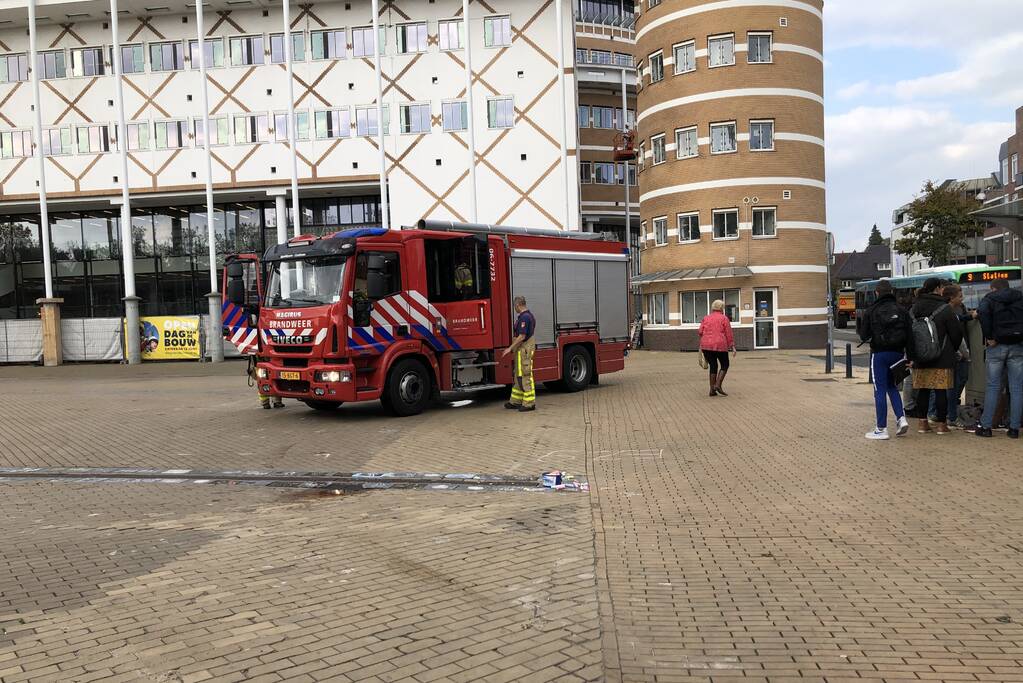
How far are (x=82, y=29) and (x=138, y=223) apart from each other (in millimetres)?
9043

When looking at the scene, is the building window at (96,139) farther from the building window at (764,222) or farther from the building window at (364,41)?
the building window at (764,222)

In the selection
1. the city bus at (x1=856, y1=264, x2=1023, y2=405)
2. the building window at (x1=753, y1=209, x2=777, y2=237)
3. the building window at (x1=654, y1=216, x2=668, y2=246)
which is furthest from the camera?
the building window at (x1=654, y1=216, x2=668, y2=246)

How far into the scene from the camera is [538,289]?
1538cm

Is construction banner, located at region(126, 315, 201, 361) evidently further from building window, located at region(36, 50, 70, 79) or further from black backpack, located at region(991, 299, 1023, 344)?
black backpack, located at region(991, 299, 1023, 344)

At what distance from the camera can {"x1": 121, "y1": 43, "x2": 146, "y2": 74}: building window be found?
118 feet

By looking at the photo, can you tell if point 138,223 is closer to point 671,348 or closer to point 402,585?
point 671,348

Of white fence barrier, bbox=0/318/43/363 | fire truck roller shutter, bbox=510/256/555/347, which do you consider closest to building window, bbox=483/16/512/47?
fire truck roller shutter, bbox=510/256/555/347

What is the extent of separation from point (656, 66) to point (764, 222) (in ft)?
26.9

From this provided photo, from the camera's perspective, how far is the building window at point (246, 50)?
35312 mm

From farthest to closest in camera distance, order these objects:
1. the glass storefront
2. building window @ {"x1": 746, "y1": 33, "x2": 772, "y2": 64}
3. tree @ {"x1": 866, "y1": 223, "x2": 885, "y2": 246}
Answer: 1. tree @ {"x1": 866, "y1": 223, "x2": 885, "y2": 246}
2. the glass storefront
3. building window @ {"x1": 746, "y1": 33, "x2": 772, "y2": 64}

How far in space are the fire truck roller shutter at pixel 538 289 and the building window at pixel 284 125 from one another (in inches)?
912

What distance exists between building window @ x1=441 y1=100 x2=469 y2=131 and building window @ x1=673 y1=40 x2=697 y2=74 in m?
9.05

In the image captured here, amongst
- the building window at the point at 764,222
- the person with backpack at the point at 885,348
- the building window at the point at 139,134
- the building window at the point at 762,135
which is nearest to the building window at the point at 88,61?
the building window at the point at 139,134

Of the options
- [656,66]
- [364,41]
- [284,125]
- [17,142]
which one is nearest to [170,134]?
[284,125]
